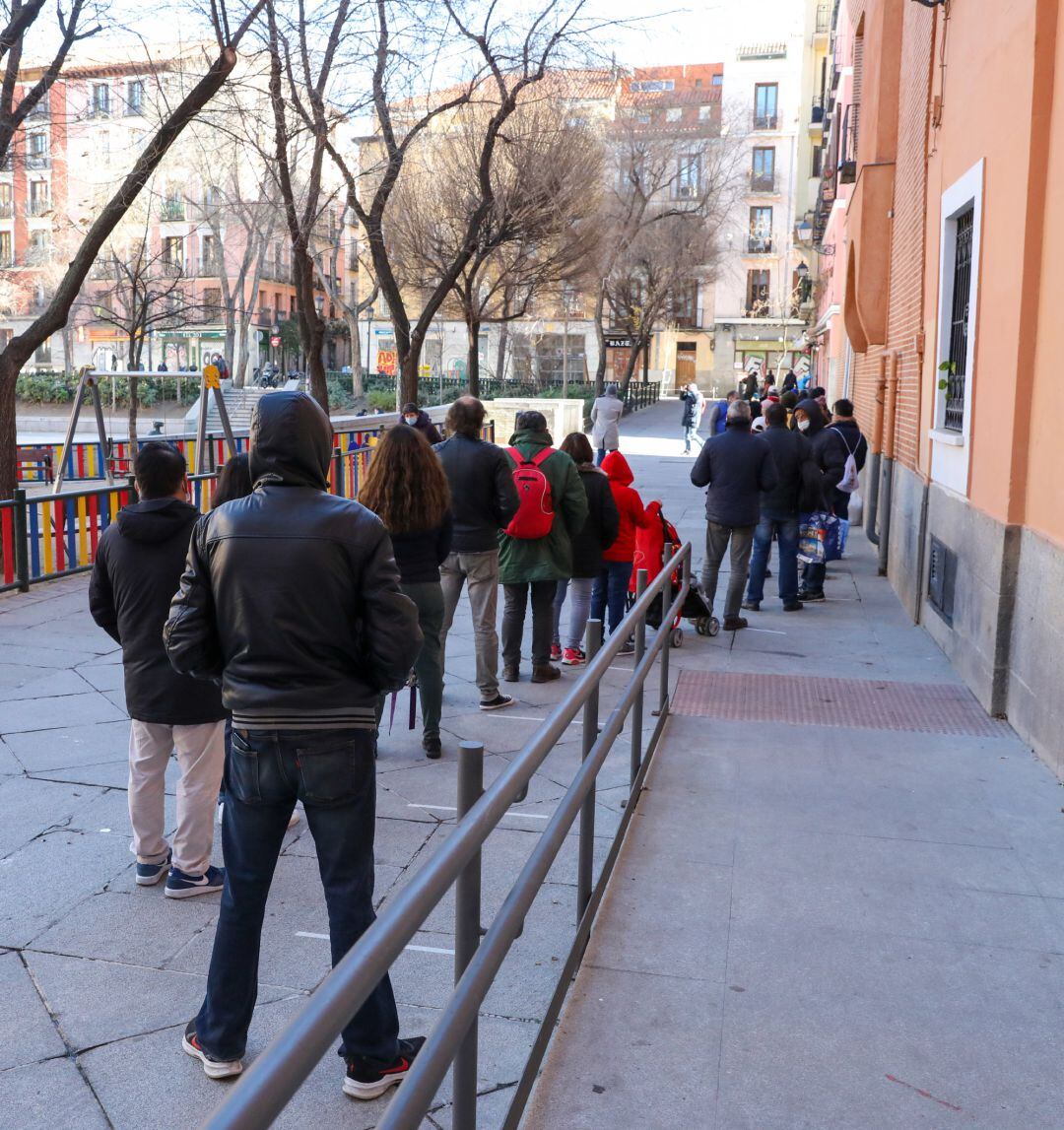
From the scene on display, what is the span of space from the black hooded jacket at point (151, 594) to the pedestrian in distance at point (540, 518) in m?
3.17

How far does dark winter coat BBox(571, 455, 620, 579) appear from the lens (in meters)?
8.00

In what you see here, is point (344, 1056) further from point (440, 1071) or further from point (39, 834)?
point (39, 834)

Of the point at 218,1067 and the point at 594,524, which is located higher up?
the point at 594,524

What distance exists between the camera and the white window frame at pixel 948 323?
792 centimetres

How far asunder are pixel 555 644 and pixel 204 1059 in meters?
5.41

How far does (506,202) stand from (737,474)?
1256 cm

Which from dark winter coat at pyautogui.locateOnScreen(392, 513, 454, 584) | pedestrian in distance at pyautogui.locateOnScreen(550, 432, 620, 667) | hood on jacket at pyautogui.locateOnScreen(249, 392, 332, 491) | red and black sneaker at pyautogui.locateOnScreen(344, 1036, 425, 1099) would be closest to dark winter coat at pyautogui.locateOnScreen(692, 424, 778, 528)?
pedestrian in distance at pyautogui.locateOnScreen(550, 432, 620, 667)

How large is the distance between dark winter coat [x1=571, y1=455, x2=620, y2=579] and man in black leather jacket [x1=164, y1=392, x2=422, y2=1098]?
4.87m

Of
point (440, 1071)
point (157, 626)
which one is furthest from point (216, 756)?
point (440, 1071)

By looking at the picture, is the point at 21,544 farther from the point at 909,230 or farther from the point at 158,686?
the point at 909,230

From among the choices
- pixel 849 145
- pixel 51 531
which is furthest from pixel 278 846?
pixel 849 145

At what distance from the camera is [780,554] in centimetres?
1052

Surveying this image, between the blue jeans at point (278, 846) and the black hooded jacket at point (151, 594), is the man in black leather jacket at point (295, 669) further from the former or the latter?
the black hooded jacket at point (151, 594)

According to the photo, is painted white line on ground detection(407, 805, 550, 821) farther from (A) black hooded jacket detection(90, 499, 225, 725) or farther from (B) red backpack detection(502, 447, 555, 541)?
(B) red backpack detection(502, 447, 555, 541)
